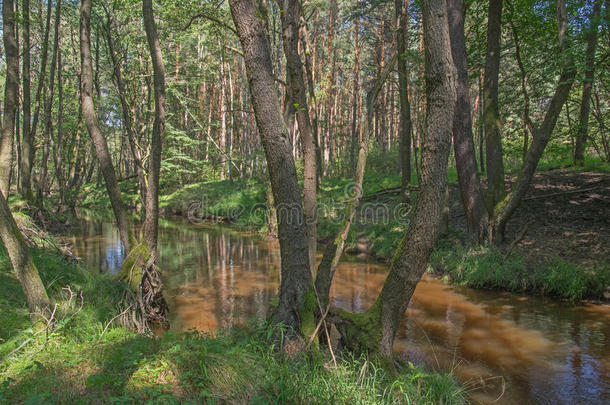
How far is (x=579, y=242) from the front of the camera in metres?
Answer: 8.63

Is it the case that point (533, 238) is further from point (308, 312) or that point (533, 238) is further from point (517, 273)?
point (308, 312)

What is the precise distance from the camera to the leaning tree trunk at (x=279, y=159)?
381 centimetres

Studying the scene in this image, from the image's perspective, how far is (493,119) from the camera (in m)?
9.76

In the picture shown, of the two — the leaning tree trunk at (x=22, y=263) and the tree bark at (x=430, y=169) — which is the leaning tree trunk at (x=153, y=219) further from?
the tree bark at (x=430, y=169)

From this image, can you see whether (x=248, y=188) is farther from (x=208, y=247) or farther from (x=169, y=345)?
(x=169, y=345)

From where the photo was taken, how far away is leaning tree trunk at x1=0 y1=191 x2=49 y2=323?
3.78m

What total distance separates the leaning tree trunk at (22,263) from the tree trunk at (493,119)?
9.51 m

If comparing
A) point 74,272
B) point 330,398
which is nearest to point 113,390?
point 330,398

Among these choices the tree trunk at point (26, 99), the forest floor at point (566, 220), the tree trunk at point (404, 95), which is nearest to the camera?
the forest floor at point (566, 220)

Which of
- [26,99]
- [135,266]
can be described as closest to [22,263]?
[135,266]

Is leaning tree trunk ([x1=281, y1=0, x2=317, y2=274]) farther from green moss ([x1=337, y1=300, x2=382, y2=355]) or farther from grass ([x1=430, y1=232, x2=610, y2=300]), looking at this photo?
grass ([x1=430, y1=232, x2=610, y2=300])

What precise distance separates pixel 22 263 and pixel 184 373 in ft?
7.06

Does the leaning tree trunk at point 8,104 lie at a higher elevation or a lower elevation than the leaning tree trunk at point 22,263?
higher

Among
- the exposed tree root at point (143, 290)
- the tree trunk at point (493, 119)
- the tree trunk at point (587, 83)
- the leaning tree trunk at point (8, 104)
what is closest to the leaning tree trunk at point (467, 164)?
the tree trunk at point (493, 119)
